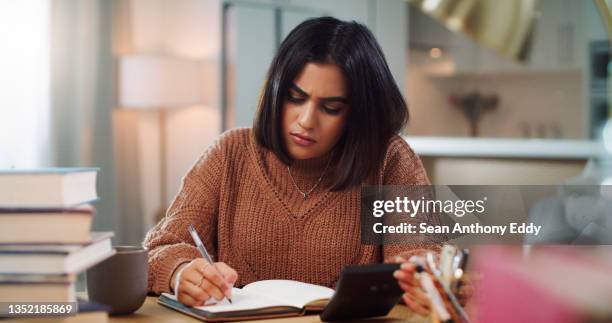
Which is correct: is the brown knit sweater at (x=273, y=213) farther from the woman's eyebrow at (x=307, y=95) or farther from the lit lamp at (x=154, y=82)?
the lit lamp at (x=154, y=82)

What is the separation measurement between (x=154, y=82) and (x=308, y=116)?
8.67ft

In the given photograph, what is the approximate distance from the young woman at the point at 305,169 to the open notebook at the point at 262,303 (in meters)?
0.18

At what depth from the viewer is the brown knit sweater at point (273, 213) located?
1605mm

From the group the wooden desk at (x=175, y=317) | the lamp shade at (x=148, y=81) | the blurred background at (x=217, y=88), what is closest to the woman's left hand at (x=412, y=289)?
the wooden desk at (x=175, y=317)

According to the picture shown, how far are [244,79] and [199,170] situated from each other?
261 cm

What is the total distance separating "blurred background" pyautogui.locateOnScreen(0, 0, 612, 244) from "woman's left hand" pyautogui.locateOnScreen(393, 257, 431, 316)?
8.04 feet

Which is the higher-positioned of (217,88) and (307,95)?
(217,88)

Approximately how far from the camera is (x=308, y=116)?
148cm

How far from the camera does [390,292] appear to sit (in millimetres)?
1124

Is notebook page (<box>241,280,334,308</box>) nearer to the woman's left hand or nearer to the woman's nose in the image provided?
the woman's left hand

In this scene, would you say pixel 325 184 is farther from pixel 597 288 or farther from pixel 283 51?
pixel 597 288

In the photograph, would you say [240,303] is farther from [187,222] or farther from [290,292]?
[187,222]

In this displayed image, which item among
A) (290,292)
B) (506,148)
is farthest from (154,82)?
(290,292)

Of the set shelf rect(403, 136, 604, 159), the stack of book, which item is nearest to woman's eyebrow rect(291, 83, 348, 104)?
the stack of book
